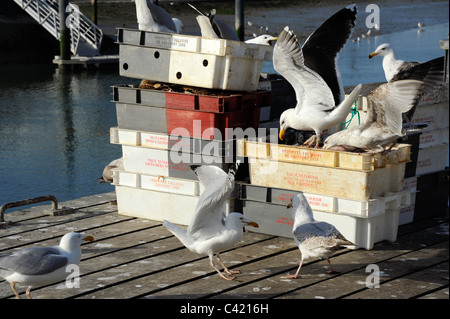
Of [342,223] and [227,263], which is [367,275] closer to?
[342,223]

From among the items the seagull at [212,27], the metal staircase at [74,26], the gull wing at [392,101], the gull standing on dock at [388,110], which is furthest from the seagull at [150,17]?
the metal staircase at [74,26]

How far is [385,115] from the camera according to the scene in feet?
22.2

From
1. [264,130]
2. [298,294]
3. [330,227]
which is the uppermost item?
[264,130]

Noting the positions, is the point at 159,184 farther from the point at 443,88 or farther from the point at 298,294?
the point at 443,88

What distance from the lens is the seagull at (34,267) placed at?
5418 millimetres

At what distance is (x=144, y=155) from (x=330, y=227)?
6.89 feet

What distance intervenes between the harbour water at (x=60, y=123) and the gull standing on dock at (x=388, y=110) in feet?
13.3

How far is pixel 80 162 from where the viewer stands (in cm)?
1134

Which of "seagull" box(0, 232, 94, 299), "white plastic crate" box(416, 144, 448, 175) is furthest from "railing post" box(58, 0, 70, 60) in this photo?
"seagull" box(0, 232, 94, 299)

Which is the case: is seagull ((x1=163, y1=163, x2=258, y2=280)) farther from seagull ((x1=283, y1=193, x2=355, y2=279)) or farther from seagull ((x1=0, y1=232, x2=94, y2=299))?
seagull ((x1=0, y1=232, x2=94, y2=299))

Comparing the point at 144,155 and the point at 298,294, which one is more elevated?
the point at 144,155

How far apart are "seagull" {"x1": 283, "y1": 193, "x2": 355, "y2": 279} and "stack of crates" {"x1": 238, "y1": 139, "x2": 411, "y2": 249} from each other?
421 millimetres

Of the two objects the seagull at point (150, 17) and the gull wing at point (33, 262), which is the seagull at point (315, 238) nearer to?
the gull wing at point (33, 262)

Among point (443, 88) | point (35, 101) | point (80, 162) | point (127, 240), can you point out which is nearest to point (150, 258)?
point (127, 240)
